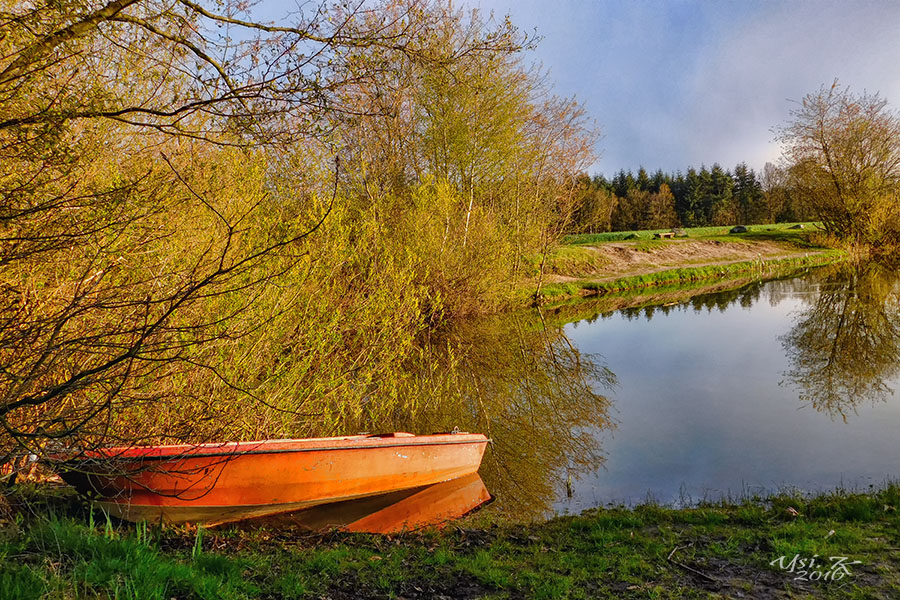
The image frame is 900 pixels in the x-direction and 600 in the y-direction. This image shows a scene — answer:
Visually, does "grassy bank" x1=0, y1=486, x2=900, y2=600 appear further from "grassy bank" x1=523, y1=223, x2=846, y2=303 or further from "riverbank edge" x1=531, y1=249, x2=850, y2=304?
"grassy bank" x1=523, y1=223, x2=846, y2=303

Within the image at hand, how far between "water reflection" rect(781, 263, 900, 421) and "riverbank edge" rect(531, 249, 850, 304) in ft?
30.2

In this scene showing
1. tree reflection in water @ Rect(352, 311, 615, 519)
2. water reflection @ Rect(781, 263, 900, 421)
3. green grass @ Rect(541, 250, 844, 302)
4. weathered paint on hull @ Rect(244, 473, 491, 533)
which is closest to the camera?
weathered paint on hull @ Rect(244, 473, 491, 533)

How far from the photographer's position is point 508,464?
26.0 feet

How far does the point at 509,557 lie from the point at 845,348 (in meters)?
12.4

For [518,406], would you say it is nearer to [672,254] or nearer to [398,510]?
[398,510]

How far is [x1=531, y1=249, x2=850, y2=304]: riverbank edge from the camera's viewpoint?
88.3ft

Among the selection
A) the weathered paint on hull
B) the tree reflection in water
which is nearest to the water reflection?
the tree reflection in water

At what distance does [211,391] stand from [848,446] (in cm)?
844

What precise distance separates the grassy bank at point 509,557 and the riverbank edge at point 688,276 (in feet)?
63.7

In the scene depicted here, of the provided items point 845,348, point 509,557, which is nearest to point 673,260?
point 845,348

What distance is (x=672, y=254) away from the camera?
37594 millimetres

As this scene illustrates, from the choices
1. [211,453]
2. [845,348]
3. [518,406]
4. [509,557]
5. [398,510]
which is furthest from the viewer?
[845,348]

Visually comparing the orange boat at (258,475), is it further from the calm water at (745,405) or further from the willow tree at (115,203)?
the calm water at (745,405)

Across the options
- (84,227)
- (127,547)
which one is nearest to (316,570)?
(127,547)
